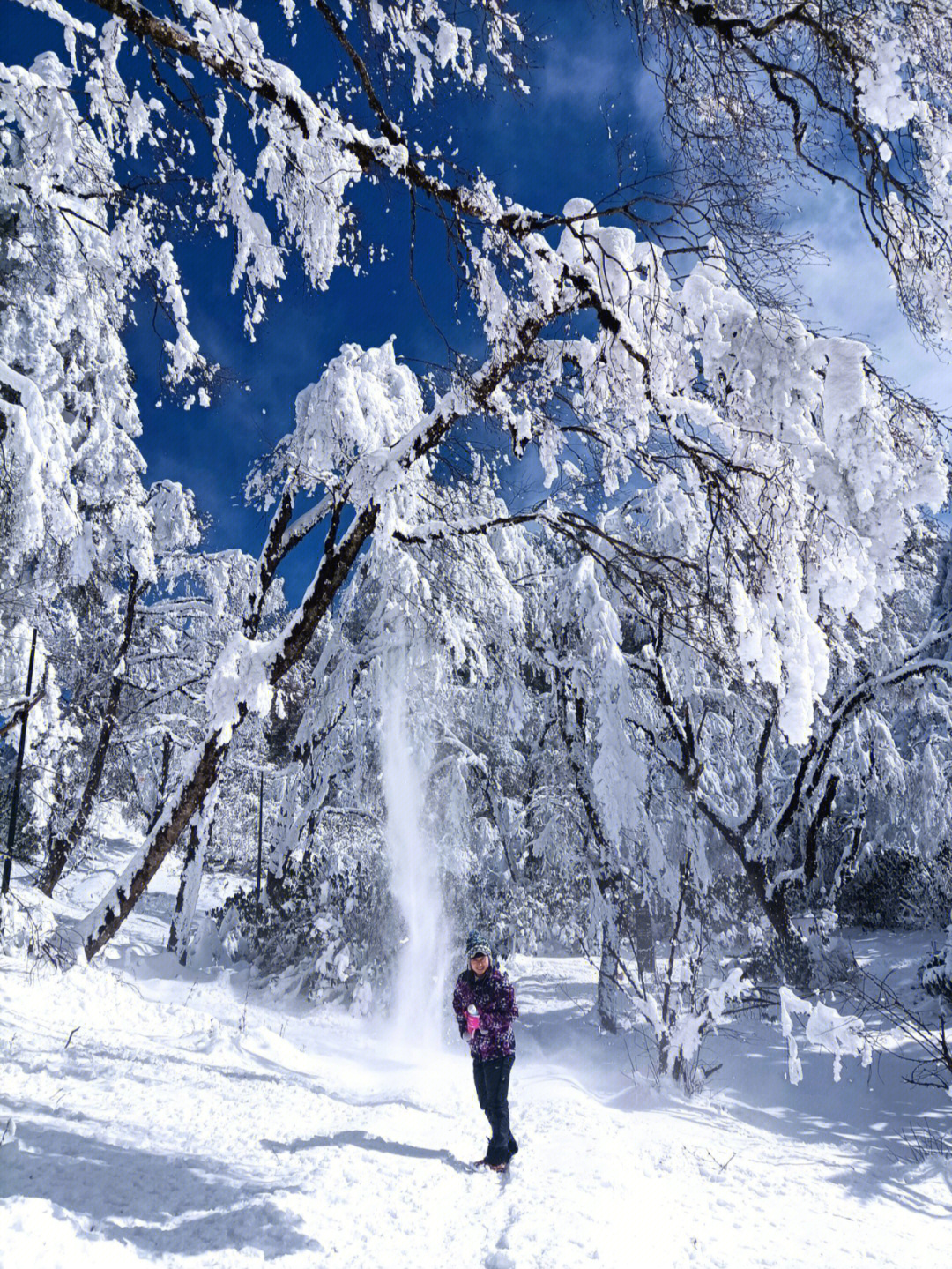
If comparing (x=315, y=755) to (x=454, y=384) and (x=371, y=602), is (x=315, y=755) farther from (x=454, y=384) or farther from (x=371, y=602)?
(x=454, y=384)

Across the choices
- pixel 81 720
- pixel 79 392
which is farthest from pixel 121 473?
pixel 81 720

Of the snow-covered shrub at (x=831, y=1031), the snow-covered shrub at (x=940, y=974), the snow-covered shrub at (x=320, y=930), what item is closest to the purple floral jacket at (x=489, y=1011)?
the snow-covered shrub at (x=831, y=1031)

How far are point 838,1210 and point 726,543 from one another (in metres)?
4.22

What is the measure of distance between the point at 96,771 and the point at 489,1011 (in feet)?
29.4

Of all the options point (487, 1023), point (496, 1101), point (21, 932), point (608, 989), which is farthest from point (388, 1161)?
point (608, 989)

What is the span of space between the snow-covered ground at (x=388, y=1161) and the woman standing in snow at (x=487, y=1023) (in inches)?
14.8

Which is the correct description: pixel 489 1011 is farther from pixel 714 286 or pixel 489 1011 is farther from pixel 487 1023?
pixel 714 286

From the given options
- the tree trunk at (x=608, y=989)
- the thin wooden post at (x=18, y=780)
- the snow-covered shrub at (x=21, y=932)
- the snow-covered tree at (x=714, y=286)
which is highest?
the snow-covered tree at (x=714, y=286)

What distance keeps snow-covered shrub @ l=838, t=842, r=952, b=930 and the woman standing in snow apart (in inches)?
580

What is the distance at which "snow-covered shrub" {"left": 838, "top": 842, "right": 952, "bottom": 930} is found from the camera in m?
16.1

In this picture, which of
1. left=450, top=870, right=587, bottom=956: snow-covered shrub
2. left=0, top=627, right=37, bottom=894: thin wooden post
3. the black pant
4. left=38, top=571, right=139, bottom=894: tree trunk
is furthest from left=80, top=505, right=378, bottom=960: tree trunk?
left=450, top=870, right=587, bottom=956: snow-covered shrub

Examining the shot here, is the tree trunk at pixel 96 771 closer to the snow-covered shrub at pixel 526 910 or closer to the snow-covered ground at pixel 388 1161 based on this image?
the snow-covered ground at pixel 388 1161

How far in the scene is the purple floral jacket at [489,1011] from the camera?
4.71 m

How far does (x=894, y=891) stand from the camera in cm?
1741
